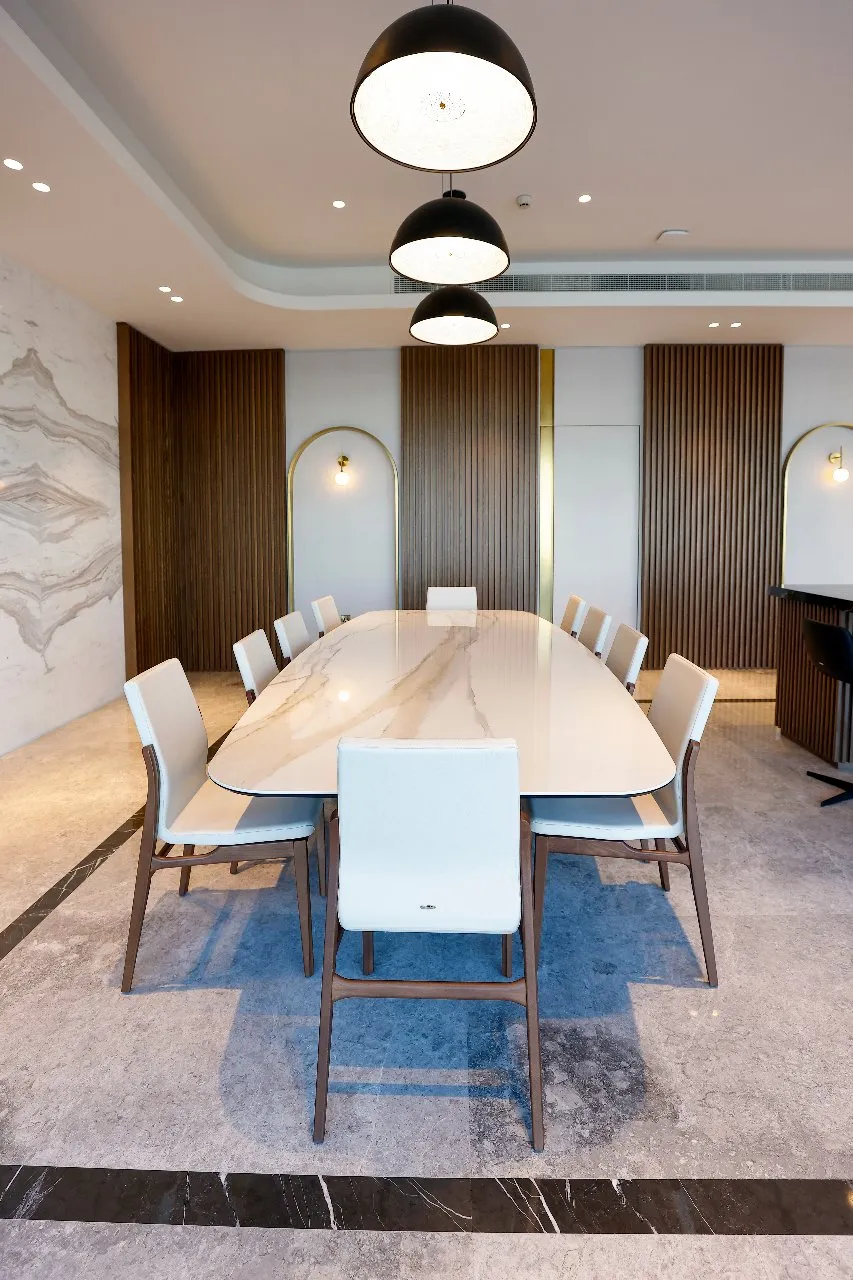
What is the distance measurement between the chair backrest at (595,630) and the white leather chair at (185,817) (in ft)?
6.35

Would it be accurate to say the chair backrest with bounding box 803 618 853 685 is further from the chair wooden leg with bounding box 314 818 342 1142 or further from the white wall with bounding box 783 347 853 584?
the white wall with bounding box 783 347 853 584

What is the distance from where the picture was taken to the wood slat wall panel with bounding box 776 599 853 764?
4.17 metres

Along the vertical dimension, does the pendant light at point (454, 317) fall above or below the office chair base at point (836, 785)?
above

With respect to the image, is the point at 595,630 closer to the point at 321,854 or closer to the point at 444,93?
the point at 321,854

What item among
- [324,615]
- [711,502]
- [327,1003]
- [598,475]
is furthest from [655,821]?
[711,502]

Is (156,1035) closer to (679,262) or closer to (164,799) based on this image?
(164,799)

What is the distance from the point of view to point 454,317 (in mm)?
3604

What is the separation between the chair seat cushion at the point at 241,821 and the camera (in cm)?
212

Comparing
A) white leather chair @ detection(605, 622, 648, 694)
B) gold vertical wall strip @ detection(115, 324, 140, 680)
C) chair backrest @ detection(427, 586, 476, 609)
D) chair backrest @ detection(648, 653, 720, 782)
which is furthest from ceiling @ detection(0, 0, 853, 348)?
chair backrest @ detection(648, 653, 720, 782)

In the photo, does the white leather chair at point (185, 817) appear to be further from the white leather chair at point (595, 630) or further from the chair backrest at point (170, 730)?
the white leather chair at point (595, 630)

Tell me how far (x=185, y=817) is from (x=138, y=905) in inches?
11.5

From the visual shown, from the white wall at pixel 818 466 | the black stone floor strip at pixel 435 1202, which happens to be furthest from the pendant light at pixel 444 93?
the white wall at pixel 818 466

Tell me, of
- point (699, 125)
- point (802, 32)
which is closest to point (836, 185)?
point (699, 125)

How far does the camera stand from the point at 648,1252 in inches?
54.7
